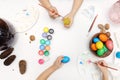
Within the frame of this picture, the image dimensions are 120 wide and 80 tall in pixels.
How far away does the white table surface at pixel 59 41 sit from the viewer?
1121 millimetres

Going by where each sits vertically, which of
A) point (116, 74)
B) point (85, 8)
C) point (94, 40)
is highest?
point (85, 8)

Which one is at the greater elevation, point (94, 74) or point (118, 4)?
point (118, 4)

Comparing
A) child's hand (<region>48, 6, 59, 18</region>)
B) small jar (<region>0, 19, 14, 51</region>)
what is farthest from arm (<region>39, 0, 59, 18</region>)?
small jar (<region>0, 19, 14, 51</region>)

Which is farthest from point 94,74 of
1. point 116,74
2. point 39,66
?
point 39,66

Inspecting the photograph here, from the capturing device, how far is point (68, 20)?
3.67ft

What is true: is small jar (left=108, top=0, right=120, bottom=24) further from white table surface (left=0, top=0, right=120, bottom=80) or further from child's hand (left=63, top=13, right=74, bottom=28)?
child's hand (left=63, top=13, right=74, bottom=28)

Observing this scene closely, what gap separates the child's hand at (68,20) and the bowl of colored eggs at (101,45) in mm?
101

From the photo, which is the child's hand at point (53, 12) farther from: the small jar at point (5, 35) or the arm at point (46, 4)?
the small jar at point (5, 35)

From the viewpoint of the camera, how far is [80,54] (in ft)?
3.68

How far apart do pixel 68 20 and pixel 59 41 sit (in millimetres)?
84

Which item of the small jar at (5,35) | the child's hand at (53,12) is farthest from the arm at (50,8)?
the small jar at (5,35)

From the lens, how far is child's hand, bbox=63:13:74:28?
112 cm

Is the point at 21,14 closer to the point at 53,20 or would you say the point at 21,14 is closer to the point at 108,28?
the point at 53,20

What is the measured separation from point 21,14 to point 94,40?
0.95 feet
